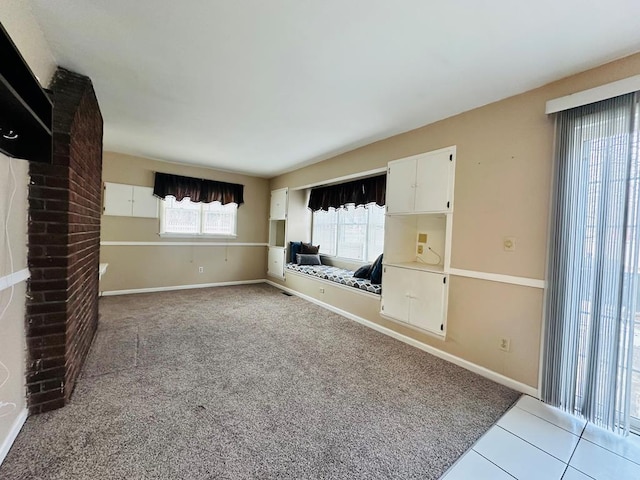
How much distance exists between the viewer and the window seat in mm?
3725

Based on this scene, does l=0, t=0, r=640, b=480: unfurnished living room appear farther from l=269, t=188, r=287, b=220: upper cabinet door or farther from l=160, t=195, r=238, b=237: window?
l=269, t=188, r=287, b=220: upper cabinet door

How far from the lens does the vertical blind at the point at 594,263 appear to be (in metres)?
1.78

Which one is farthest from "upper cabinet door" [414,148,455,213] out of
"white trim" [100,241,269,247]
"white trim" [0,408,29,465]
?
"white trim" [100,241,269,247]

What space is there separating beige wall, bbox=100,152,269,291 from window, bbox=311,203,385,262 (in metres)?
1.40

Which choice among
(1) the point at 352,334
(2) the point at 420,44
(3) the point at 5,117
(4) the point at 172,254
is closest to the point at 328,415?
(1) the point at 352,334

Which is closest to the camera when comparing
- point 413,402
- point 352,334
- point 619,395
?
point 619,395

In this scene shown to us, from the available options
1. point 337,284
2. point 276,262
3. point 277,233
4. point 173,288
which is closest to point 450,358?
point 337,284

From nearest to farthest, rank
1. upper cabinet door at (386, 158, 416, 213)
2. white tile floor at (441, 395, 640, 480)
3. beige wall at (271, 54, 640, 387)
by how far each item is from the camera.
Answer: white tile floor at (441, 395, 640, 480), beige wall at (271, 54, 640, 387), upper cabinet door at (386, 158, 416, 213)

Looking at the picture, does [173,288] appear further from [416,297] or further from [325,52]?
[325,52]

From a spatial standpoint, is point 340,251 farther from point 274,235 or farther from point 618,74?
point 618,74

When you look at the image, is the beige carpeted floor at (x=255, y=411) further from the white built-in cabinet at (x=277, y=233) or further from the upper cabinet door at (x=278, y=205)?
the upper cabinet door at (x=278, y=205)

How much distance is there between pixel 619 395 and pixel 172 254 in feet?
19.6

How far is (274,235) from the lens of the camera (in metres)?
6.31

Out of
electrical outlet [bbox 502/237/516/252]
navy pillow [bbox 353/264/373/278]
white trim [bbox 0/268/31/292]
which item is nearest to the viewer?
white trim [bbox 0/268/31/292]
